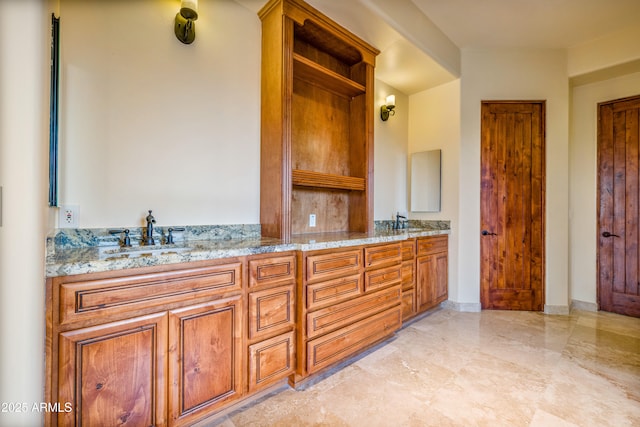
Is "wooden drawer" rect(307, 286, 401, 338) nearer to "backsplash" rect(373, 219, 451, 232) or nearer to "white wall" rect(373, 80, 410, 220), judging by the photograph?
"backsplash" rect(373, 219, 451, 232)

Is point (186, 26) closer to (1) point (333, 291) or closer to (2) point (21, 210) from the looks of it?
(2) point (21, 210)

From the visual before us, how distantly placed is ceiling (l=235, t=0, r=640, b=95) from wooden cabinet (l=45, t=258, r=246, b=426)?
81.7 inches

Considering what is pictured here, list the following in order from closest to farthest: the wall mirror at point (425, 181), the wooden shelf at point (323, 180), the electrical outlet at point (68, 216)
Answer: the electrical outlet at point (68, 216) → the wooden shelf at point (323, 180) → the wall mirror at point (425, 181)

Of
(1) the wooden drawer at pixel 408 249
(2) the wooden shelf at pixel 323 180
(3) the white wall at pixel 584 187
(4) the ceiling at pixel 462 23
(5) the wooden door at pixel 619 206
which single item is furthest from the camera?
(3) the white wall at pixel 584 187

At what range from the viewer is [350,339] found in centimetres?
206

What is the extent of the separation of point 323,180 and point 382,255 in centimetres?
79

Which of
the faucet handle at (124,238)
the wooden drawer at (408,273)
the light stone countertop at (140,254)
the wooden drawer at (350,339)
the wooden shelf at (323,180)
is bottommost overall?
the wooden drawer at (350,339)

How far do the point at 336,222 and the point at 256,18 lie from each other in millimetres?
1857

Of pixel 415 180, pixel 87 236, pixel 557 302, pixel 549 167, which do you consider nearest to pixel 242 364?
pixel 87 236

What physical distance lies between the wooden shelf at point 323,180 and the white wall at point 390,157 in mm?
737

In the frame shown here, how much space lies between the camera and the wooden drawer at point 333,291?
1818 mm

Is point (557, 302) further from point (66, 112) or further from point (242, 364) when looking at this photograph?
point (66, 112)

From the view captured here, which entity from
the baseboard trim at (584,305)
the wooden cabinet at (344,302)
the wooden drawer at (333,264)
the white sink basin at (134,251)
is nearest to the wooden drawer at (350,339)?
the wooden cabinet at (344,302)

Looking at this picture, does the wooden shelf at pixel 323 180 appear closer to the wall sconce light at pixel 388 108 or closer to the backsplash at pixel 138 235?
the backsplash at pixel 138 235
